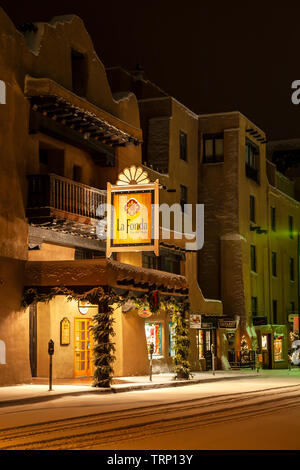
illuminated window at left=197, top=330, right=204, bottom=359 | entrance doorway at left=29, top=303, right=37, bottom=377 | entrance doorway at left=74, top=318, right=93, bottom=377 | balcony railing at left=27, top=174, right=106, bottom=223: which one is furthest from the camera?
illuminated window at left=197, top=330, right=204, bottom=359

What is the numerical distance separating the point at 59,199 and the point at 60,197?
18 cm

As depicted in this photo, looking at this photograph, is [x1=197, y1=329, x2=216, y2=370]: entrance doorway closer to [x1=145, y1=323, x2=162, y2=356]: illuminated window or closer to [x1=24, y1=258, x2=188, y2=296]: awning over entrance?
[x1=145, y1=323, x2=162, y2=356]: illuminated window

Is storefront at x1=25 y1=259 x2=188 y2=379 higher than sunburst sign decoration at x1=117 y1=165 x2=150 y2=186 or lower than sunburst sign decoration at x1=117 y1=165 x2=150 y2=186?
lower

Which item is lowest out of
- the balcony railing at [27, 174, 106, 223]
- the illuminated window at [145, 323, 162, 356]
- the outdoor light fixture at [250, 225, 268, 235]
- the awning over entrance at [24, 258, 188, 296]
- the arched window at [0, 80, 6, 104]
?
the illuminated window at [145, 323, 162, 356]

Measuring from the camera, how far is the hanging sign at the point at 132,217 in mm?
27688

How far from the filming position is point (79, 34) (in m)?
31.4

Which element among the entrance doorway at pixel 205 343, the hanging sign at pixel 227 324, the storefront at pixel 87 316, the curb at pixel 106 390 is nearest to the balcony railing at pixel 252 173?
the hanging sign at pixel 227 324

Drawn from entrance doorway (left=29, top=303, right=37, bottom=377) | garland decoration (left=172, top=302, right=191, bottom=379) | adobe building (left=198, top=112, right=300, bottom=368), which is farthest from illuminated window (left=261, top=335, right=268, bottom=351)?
entrance doorway (left=29, top=303, right=37, bottom=377)

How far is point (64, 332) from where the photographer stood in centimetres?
2948

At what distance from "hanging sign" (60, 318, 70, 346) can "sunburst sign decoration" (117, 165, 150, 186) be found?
5.34 m

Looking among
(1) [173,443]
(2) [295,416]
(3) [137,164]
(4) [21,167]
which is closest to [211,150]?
(3) [137,164]

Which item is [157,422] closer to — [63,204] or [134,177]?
[63,204]

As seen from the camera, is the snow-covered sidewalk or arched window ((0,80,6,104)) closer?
the snow-covered sidewalk

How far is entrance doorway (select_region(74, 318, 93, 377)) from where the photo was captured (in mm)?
30438
